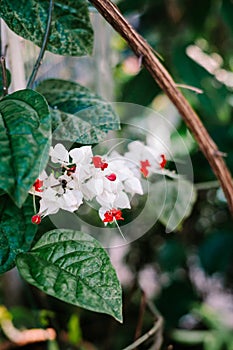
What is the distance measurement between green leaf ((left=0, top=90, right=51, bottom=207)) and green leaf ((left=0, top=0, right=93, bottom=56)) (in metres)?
0.14

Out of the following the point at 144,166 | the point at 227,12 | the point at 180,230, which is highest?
the point at 144,166

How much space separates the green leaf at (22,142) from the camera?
29 centimetres

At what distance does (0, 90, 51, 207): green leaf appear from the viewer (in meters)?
0.29

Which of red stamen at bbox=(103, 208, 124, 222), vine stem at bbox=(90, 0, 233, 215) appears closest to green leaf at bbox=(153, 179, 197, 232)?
vine stem at bbox=(90, 0, 233, 215)

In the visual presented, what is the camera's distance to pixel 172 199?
2.10ft

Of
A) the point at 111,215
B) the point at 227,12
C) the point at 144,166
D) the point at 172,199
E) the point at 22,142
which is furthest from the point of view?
the point at 227,12

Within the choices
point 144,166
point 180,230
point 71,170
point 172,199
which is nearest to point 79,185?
point 71,170

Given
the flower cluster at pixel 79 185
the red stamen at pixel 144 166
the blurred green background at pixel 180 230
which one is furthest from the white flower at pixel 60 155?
the blurred green background at pixel 180 230

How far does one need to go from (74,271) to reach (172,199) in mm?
277

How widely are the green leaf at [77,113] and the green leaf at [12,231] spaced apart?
0.07m

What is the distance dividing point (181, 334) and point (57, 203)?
91cm

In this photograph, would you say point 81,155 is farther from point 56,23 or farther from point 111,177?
point 56,23

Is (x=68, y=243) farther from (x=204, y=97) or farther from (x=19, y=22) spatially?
(x=204, y=97)

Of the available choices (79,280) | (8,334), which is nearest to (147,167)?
(79,280)
